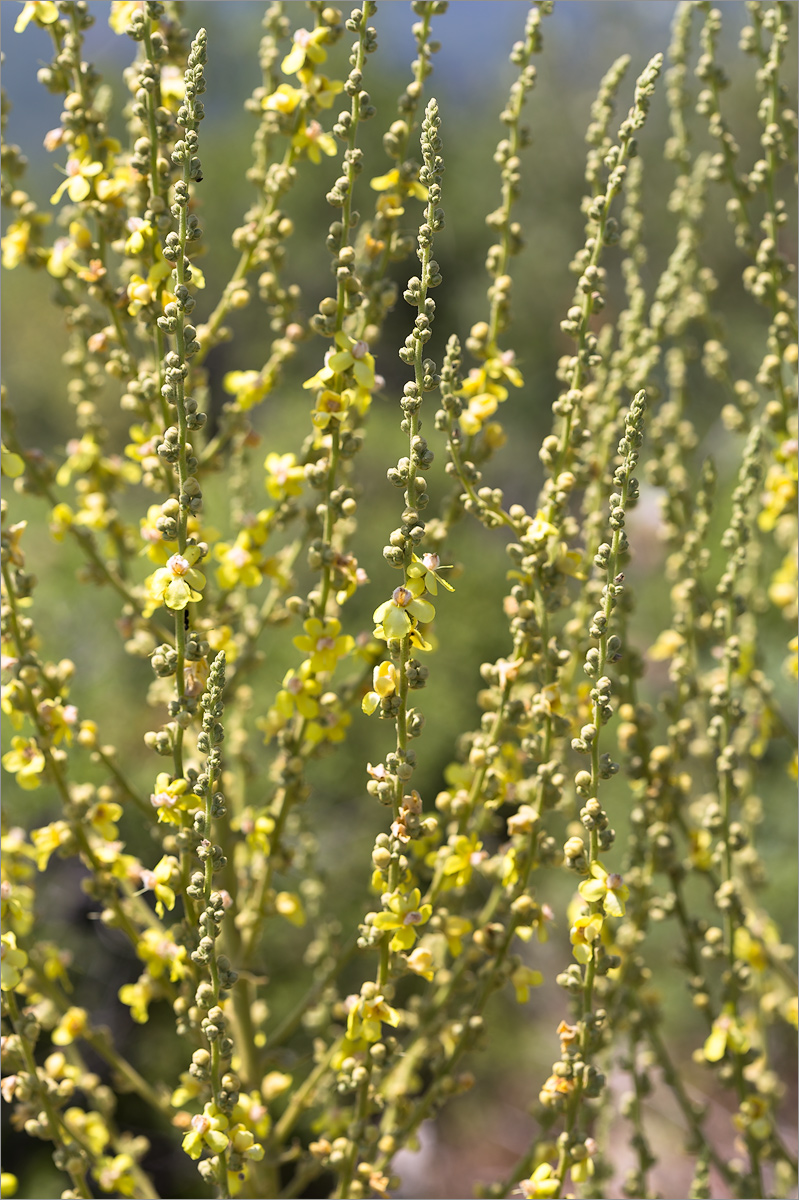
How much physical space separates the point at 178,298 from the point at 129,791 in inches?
22.8

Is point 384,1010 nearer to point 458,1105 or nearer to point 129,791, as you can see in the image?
point 129,791

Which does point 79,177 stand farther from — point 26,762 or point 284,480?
point 26,762

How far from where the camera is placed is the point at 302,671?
0.99 metres

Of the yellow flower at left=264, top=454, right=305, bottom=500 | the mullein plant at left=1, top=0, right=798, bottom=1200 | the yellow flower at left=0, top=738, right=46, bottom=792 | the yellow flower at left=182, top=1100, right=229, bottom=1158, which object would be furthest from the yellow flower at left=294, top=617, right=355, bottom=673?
the yellow flower at left=182, top=1100, right=229, bottom=1158

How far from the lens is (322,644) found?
39.3 inches

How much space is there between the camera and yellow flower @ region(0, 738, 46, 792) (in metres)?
1.00

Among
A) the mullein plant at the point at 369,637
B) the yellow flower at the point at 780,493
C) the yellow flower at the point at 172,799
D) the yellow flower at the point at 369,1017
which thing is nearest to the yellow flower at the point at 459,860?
the mullein plant at the point at 369,637

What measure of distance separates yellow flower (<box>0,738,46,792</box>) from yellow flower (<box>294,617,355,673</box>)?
273 millimetres

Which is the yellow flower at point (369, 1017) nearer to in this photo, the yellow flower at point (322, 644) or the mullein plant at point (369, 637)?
the mullein plant at point (369, 637)

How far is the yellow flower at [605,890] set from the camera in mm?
817

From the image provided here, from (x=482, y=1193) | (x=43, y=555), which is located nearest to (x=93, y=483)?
(x=482, y=1193)

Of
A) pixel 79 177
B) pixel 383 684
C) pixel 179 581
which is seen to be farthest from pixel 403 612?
pixel 79 177

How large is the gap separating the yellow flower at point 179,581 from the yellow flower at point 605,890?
1.23ft

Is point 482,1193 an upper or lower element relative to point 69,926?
lower
